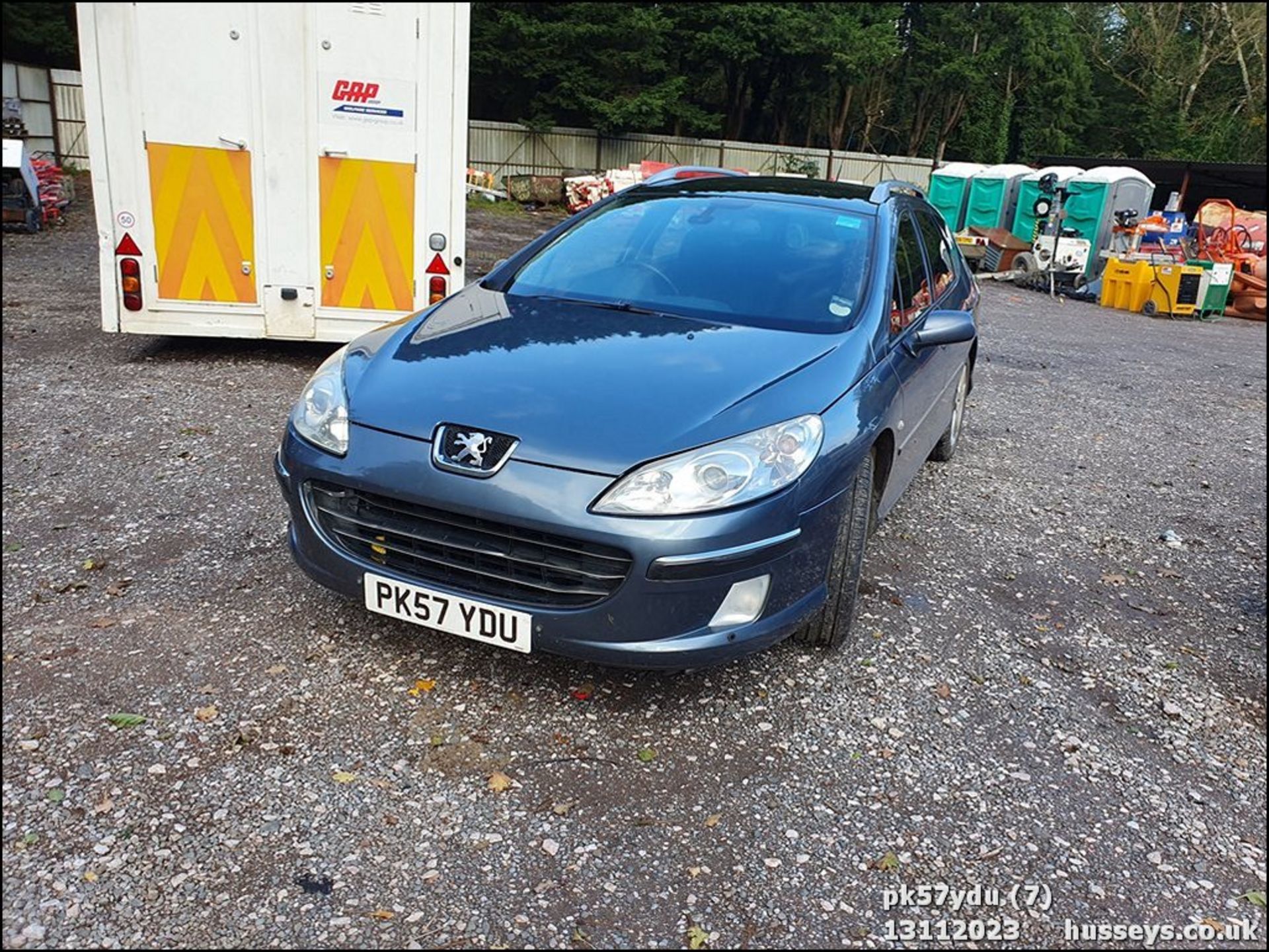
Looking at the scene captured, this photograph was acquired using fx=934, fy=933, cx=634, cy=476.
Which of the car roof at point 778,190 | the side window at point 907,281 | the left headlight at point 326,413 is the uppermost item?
the car roof at point 778,190

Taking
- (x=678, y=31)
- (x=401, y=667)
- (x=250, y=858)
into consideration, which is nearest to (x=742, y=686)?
(x=401, y=667)

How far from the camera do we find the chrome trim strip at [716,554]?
254 centimetres

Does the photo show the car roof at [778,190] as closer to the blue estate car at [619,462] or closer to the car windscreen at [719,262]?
the car windscreen at [719,262]

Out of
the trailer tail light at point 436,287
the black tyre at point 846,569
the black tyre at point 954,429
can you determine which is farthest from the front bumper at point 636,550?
the trailer tail light at point 436,287

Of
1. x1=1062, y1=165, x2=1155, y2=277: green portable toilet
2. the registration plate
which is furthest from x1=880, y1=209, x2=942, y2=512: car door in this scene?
x1=1062, y1=165, x2=1155, y2=277: green portable toilet

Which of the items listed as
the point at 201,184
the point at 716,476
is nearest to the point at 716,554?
the point at 716,476

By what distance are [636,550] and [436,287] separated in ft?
14.4

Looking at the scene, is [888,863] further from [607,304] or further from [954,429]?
[954,429]

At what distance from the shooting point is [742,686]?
10.2 feet

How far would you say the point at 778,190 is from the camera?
4332mm

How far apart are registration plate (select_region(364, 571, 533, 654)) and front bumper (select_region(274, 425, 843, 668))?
0.02m

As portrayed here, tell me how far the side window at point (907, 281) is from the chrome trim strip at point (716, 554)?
4.06 feet

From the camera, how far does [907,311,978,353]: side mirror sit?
3.60 metres

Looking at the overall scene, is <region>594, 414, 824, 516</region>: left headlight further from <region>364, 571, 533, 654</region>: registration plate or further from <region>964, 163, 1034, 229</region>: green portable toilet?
<region>964, 163, 1034, 229</region>: green portable toilet
